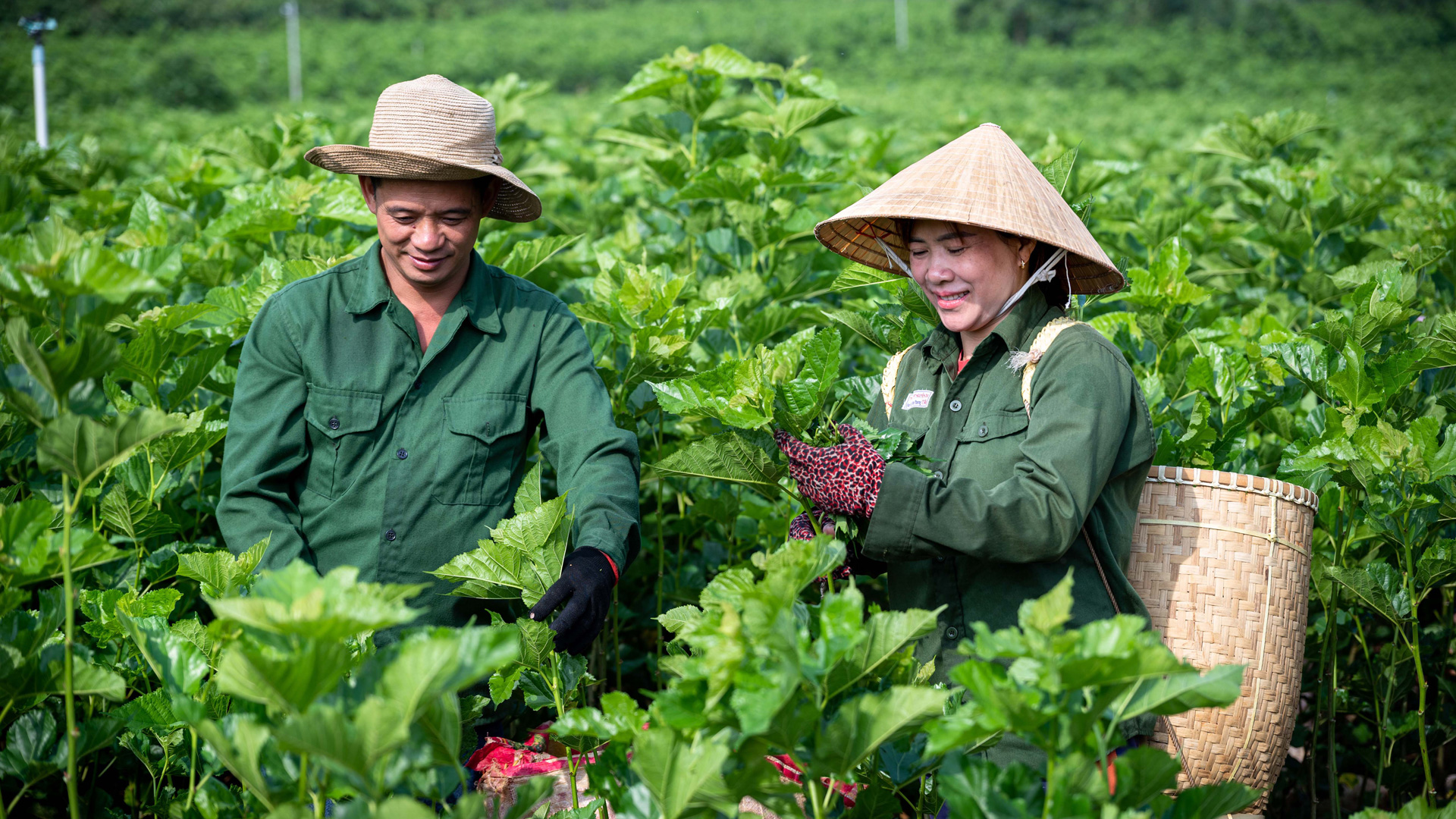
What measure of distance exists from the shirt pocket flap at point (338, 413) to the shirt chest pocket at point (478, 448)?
0.53 feet

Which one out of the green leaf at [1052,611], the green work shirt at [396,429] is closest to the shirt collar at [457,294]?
the green work shirt at [396,429]

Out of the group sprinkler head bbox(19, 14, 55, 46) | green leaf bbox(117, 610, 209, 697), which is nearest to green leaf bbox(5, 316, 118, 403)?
green leaf bbox(117, 610, 209, 697)

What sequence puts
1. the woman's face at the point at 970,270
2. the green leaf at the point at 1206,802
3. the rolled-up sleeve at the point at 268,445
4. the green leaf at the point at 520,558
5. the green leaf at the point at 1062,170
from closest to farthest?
the green leaf at the point at 1206,802, the green leaf at the point at 520,558, the woman's face at the point at 970,270, the rolled-up sleeve at the point at 268,445, the green leaf at the point at 1062,170

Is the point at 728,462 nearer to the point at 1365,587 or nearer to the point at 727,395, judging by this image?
the point at 727,395

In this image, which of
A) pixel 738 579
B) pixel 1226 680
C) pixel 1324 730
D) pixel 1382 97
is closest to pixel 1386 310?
pixel 1324 730

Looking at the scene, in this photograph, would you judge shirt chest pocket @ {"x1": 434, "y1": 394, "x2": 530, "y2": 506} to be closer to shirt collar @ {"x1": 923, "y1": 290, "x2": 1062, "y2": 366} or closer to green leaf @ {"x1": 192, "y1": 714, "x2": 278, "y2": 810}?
shirt collar @ {"x1": 923, "y1": 290, "x2": 1062, "y2": 366}

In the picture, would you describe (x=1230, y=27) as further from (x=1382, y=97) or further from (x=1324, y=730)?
(x=1324, y=730)

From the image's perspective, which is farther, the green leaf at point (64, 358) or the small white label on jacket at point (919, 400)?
the small white label on jacket at point (919, 400)

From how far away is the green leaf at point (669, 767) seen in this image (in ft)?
4.57

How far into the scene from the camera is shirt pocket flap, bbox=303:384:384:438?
2.41m

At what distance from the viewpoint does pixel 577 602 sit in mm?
1999

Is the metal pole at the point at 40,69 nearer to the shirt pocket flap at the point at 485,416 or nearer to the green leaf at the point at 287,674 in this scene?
the shirt pocket flap at the point at 485,416

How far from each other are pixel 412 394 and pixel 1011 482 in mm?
1250

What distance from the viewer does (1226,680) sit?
4.49 ft
